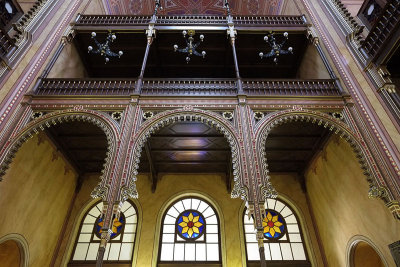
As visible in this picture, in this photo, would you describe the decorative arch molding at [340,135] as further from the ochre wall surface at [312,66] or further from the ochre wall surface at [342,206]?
the ochre wall surface at [312,66]

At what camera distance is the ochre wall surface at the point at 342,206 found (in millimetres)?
6570

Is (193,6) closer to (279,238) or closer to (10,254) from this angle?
(279,238)

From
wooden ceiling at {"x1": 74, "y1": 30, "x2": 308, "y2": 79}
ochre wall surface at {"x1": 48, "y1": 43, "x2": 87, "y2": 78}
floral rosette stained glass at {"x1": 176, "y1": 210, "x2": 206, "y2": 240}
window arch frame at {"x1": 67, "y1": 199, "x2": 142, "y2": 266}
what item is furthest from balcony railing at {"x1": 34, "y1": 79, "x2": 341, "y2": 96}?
floral rosette stained glass at {"x1": 176, "y1": 210, "x2": 206, "y2": 240}

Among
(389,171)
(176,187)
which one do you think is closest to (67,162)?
(176,187)

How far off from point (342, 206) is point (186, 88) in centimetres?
641

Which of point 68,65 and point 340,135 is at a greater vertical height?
point 68,65

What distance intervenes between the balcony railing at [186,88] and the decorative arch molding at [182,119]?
2.76ft

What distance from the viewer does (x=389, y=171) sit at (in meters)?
5.90

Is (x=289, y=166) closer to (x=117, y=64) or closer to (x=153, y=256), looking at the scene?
(x=153, y=256)

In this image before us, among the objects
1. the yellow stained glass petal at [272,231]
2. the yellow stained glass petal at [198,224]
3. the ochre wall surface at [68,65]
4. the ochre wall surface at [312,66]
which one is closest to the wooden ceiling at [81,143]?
the ochre wall surface at [68,65]

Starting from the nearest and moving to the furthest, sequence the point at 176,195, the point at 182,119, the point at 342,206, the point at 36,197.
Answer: the point at 182,119 → the point at 342,206 → the point at 36,197 → the point at 176,195

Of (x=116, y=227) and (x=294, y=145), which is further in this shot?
(x=116, y=227)

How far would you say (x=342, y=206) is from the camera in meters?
8.26

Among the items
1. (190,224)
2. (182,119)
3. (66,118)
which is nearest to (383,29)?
(182,119)
